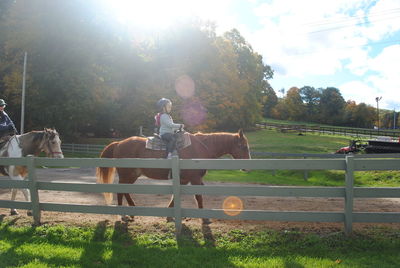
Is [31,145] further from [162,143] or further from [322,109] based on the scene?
[322,109]

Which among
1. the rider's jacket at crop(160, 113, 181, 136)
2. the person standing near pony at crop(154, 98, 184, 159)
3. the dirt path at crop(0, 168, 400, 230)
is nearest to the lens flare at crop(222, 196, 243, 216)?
the dirt path at crop(0, 168, 400, 230)

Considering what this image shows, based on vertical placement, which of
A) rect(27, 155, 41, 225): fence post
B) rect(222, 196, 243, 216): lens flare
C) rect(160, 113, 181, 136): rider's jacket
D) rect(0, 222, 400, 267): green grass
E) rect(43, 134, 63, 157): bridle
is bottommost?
rect(222, 196, 243, 216): lens flare

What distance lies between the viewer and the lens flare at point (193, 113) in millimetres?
28234

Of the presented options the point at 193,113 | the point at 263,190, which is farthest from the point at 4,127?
the point at 193,113

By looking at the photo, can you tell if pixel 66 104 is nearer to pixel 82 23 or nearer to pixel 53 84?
pixel 53 84

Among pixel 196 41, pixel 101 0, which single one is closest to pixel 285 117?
pixel 196 41

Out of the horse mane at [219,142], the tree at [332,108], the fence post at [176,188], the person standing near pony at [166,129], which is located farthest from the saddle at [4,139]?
the tree at [332,108]

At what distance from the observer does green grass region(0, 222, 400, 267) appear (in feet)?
14.5

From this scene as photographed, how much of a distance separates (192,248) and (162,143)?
299 cm

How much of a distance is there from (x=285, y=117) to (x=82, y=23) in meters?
77.6

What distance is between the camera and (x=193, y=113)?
2861 cm

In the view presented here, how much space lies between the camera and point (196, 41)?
30.6 metres

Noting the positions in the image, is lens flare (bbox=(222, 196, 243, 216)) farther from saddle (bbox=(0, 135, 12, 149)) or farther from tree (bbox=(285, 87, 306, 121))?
tree (bbox=(285, 87, 306, 121))

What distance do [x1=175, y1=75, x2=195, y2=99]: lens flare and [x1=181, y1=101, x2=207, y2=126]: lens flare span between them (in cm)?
111
